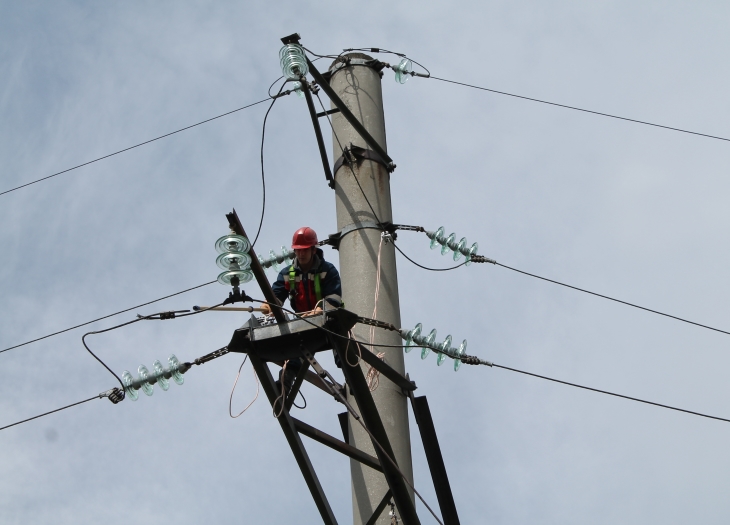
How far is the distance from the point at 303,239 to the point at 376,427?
2305 millimetres

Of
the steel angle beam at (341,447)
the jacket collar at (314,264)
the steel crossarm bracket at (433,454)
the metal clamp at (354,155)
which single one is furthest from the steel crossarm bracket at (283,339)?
the metal clamp at (354,155)

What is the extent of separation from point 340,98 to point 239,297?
3.61 metres

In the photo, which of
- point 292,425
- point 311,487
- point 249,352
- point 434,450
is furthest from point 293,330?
point 434,450

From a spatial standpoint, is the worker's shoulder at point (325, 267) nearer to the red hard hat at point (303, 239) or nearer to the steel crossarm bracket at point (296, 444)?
the red hard hat at point (303, 239)

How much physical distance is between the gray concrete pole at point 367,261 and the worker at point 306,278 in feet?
0.55

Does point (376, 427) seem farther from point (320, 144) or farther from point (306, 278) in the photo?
point (320, 144)

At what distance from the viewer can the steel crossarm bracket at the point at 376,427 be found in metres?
6.36

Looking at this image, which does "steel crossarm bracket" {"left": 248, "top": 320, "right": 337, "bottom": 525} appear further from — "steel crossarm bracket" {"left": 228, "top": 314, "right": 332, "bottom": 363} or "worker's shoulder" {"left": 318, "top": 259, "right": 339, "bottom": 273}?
"worker's shoulder" {"left": 318, "top": 259, "right": 339, "bottom": 273}

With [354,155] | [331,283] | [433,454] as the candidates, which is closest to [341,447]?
[433,454]

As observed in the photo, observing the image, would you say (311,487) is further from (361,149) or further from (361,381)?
(361,149)

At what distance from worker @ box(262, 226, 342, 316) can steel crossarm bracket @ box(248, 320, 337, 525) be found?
1649 mm

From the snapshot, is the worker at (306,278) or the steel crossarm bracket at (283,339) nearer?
the steel crossarm bracket at (283,339)

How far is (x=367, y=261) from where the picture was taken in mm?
8125

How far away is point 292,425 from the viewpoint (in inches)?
266
